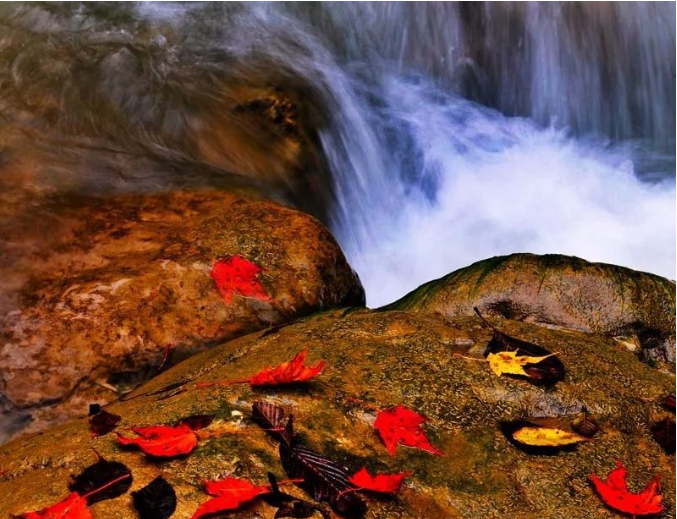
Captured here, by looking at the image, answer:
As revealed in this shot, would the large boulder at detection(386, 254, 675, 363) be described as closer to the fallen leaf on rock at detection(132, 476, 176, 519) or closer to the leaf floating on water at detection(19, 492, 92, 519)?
the fallen leaf on rock at detection(132, 476, 176, 519)

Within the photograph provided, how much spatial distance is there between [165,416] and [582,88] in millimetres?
9458

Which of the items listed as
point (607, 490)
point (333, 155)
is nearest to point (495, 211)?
point (333, 155)

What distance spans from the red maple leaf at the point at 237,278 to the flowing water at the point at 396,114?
3.81 ft

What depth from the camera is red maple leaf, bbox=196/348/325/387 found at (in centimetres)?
277

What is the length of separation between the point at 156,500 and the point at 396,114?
7.35 m

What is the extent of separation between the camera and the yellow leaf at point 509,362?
9.98ft

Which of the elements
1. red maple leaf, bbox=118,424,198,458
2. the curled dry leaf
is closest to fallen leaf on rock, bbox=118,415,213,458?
red maple leaf, bbox=118,424,198,458

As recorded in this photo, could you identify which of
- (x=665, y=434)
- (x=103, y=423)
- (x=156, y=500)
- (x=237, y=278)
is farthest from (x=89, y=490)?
(x=665, y=434)

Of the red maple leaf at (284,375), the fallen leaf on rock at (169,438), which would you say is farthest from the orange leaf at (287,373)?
the fallen leaf on rock at (169,438)

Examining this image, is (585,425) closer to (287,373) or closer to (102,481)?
(287,373)

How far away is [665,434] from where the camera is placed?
2.95 meters

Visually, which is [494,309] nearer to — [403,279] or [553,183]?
[403,279]

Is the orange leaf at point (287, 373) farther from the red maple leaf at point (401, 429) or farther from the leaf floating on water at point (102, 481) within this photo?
the leaf floating on water at point (102, 481)

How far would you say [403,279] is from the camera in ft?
24.2
